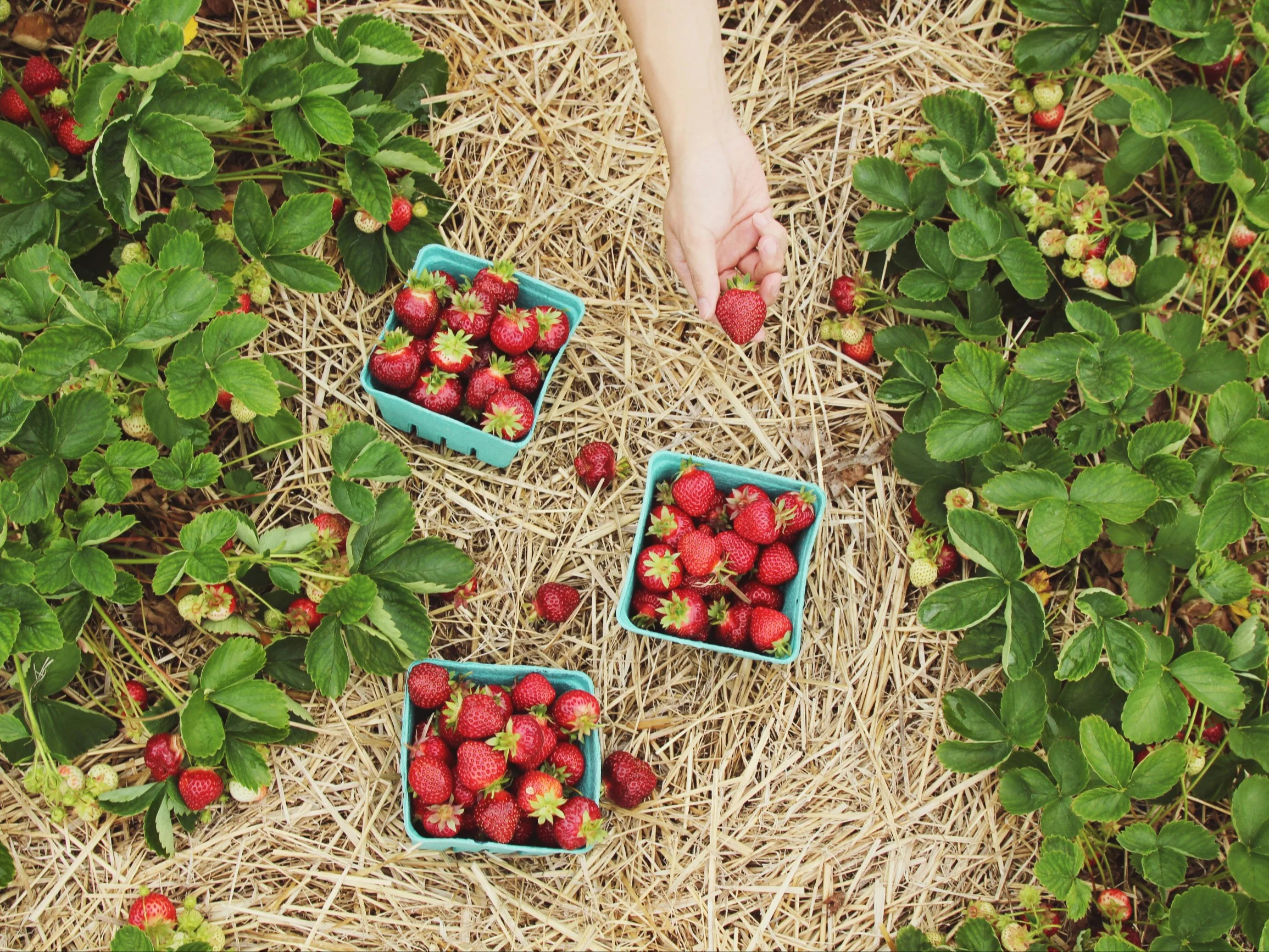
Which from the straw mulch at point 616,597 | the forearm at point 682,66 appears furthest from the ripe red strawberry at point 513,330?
the forearm at point 682,66

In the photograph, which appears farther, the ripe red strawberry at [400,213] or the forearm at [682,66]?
the ripe red strawberry at [400,213]

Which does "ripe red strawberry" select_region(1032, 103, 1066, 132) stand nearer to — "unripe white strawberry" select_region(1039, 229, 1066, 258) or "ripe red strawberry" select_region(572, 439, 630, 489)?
"unripe white strawberry" select_region(1039, 229, 1066, 258)

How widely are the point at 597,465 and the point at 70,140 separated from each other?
1286mm

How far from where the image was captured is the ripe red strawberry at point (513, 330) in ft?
6.30

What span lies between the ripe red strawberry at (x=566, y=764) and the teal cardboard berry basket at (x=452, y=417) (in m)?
0.63

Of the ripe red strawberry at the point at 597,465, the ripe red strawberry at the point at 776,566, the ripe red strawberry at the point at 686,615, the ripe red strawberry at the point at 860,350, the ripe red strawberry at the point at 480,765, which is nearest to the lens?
the ripe red strawberry at the point at 480,765

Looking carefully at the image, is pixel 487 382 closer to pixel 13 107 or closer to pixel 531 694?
pixel 531 694

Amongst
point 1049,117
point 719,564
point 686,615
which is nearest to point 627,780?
point 686,615

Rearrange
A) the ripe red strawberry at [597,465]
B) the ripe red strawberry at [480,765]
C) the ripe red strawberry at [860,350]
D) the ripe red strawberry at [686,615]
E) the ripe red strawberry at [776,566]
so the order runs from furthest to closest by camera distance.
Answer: the ripe red strawberry at [860,350], the ripe red strawberry at [597,465], the ripe red strawberry at [776,566], the ripe red strawberry at [686,615], the ripe red strawberry at [480,765]

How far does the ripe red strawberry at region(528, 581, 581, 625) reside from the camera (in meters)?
2.01

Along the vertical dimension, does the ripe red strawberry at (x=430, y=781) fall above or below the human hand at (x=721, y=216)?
below

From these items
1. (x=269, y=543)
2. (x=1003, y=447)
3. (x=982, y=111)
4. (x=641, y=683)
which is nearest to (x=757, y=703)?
(x=641, y=683)

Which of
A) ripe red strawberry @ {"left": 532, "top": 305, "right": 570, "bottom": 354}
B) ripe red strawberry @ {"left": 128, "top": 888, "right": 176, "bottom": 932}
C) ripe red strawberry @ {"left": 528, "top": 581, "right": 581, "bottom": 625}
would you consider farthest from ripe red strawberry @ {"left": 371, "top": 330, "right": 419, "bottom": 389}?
ripe red strawberry @ {"left": 128, "top": 888, "right": 176, "bottom": 932}

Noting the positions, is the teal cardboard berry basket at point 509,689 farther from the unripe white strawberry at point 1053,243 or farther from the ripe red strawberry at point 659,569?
the unripe white strawberry at point 1053,243
